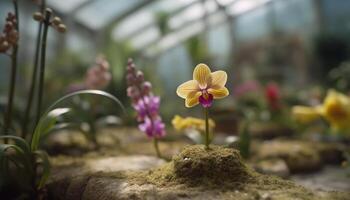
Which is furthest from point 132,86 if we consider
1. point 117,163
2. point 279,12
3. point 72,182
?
point 279,12

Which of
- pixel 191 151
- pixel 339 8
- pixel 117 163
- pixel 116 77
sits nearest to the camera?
pixel 191 151

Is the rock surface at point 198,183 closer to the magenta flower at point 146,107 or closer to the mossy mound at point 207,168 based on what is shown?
the mossy mound at point 207,168

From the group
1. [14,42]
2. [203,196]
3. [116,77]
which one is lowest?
[203,196]

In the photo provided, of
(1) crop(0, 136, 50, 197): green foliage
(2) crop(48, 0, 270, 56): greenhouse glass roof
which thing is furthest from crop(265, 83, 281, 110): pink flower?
(2) crop(48, 0, 270, 56): greenhouse glass roof

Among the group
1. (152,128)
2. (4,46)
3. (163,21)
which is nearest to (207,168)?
(152,128)

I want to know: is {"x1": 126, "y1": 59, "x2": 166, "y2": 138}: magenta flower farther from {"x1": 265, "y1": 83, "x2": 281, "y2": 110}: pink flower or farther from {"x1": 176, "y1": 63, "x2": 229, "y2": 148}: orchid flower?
{"x1": 265, "y1": 83, "x2": 281, "y2": 110}: pink flower

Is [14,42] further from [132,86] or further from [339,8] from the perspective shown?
[339,8]
